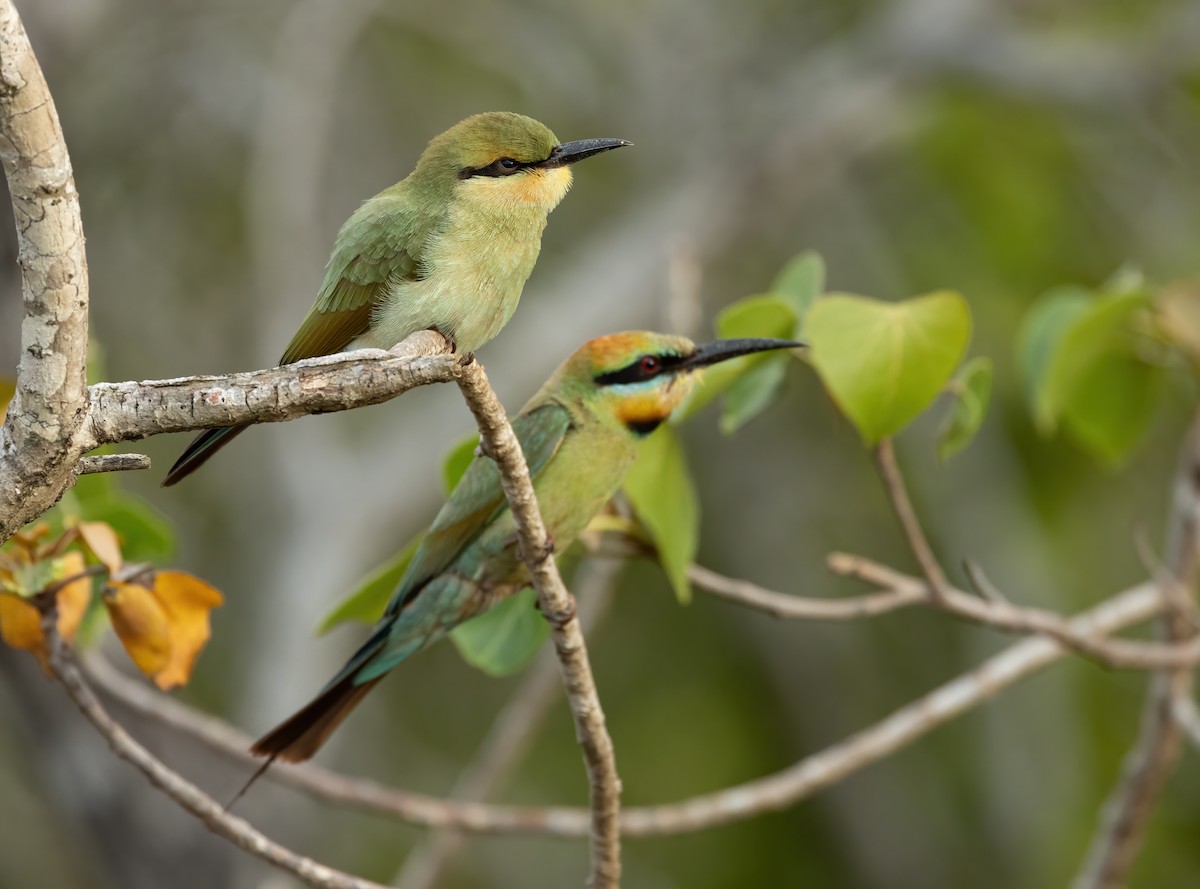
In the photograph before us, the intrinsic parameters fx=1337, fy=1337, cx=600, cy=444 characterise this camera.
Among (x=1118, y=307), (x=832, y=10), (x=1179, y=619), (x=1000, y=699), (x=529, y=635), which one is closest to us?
(x=529, y=635)

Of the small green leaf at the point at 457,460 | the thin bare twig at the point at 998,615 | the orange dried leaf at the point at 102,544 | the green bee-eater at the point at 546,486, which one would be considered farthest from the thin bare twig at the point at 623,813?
the orange dried leaf at the point at 102,544

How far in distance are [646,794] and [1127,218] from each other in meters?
2.50

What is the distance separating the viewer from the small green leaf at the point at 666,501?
1.71 meters

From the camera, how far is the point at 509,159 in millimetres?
1409

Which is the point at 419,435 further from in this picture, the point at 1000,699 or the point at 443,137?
the point at 443,137

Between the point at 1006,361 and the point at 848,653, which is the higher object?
the point at 1006,361

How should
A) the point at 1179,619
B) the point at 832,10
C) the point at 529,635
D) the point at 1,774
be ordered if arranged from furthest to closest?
the point at 832,10, the point at 1,774, the point at 1179,619, the point at 529,635

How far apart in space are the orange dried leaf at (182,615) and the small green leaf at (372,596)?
0.29 meters

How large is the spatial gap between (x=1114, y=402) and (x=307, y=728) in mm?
1509

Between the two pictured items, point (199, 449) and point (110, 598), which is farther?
point (110, 598)

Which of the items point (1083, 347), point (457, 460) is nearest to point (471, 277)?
point (457, 460)

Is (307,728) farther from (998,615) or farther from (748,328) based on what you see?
(998,615)

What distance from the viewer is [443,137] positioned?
Result: 144cm

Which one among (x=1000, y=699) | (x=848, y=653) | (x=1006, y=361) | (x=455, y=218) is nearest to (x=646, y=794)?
(x=848, y=653)
